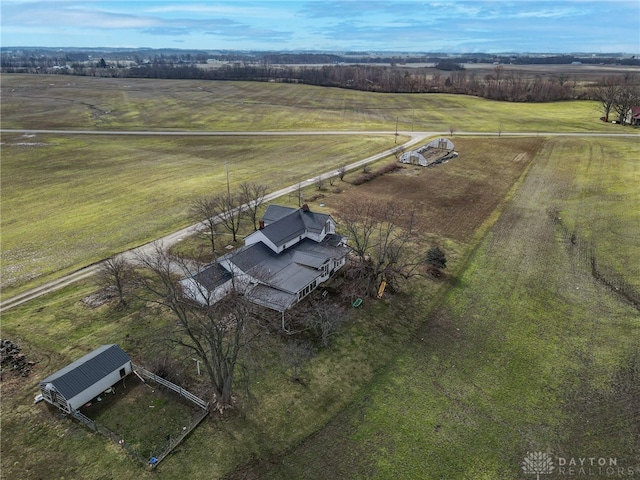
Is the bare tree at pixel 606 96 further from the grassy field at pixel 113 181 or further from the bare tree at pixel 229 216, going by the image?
the bare tree at pixel 229 216

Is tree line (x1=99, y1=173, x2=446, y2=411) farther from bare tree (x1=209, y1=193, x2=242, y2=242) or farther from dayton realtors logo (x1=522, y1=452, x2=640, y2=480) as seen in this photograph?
dayton realtors logo (x1=522, y1=452, x2=640, y2=480)

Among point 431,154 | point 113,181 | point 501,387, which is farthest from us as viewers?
point 431,154

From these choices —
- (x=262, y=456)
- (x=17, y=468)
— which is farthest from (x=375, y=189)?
(x=17, y=468)

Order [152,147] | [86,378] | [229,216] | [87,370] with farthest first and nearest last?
[152,147], [229,216], [87,370], [86,378]

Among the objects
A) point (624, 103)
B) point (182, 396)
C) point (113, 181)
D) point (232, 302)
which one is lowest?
point (182, 396)

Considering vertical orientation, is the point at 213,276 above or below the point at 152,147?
below

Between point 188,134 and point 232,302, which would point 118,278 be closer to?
point 232,302

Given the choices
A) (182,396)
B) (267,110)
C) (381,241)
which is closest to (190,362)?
(182,396)
